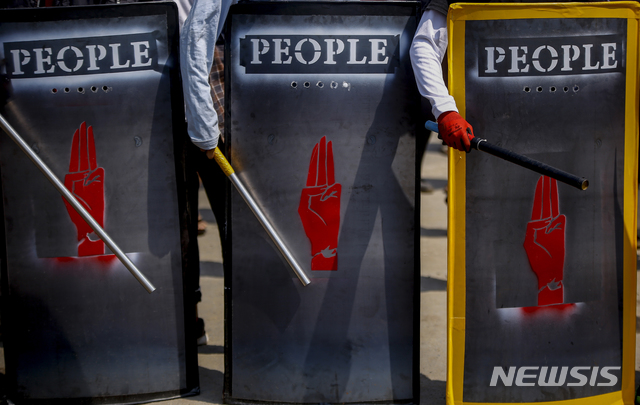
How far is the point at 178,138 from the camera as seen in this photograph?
101 inches

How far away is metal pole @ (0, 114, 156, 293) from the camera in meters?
2.41

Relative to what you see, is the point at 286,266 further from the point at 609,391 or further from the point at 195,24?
the point at 609,391

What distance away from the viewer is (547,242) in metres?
2.47

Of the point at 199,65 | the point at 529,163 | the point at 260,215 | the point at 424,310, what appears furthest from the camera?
the point at 424,310

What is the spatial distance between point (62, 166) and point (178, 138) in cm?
46

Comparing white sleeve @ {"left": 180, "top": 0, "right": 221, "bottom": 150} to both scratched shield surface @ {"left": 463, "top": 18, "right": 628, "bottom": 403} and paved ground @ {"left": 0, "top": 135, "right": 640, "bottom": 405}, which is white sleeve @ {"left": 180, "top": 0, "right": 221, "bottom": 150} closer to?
scratched shield surface @ {"left": 463, "top": 18, "right": 628, "bottom": 403}

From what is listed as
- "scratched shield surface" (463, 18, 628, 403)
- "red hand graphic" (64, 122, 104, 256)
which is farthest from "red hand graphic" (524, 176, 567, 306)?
"red hand graphic" (64, 122, 104, 256)

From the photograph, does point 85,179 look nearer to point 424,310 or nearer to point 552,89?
point 552,89

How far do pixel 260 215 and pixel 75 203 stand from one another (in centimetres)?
70

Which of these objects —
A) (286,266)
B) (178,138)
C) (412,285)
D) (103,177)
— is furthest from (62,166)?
(412,285)

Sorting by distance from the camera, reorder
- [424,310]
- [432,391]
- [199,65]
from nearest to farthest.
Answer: [199,65], [432,391], [424,310]

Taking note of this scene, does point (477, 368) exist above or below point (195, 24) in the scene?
below

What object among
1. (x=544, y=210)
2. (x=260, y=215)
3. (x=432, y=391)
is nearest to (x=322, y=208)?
(x=260, y=215)

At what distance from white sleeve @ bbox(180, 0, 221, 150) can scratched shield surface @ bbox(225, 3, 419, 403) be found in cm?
10
